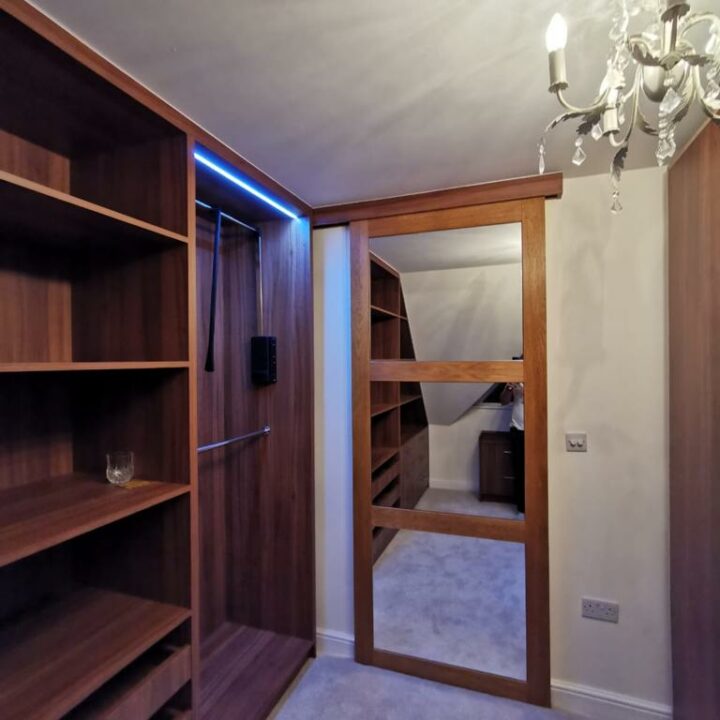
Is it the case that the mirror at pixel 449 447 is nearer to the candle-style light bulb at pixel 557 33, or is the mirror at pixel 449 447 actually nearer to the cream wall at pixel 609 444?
the cream wall at pixel 609 444

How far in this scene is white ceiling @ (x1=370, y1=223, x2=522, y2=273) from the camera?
1933 mm

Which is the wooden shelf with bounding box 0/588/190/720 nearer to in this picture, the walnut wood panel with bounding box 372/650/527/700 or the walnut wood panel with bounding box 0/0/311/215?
the walnut wood panel with bounding box 372/650/527/700

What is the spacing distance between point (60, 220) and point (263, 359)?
1125mm

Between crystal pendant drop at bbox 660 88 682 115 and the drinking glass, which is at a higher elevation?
crystal pendant drop at bbox 660 88 682 115

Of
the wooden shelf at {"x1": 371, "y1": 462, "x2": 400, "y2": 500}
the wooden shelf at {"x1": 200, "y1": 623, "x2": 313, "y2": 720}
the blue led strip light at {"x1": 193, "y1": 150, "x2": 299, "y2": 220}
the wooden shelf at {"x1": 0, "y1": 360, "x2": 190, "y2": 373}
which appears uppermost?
the blue led strip light at {"x1": 193, "y1": 150, "x2": 299, "y2": 220}

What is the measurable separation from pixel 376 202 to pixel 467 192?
45cm

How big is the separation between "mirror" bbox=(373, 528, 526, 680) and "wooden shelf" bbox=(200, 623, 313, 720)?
0.46 meters

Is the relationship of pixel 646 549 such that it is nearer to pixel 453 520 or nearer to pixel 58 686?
pixel 453 520

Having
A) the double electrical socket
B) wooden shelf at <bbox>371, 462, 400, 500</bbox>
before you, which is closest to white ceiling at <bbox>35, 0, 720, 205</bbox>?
wooden shelf at <bbox>371, 462, 400, 500</bbox>

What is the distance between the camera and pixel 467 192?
1923mm

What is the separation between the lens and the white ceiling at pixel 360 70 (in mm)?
955

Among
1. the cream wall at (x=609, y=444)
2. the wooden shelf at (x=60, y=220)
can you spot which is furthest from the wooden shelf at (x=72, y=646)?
the cream wall at (x=609, y=444)

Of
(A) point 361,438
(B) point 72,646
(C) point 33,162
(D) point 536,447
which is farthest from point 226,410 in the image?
(D) point 536,447

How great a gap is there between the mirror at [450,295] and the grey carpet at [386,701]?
1.57 meters
